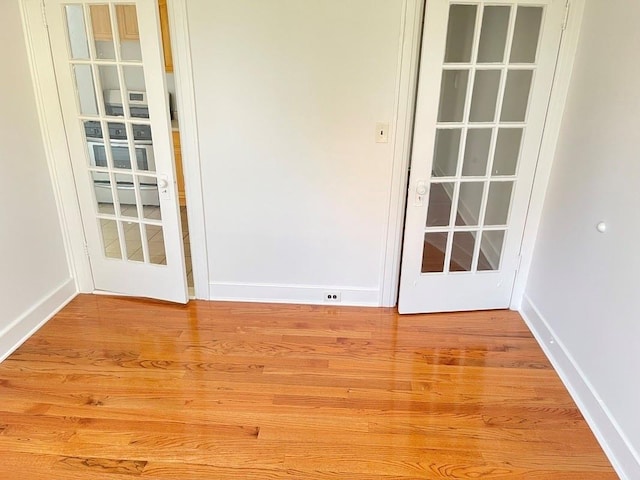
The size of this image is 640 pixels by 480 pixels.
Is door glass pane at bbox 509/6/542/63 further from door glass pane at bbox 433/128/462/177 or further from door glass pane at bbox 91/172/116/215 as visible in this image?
door glass pane at bbox 91/172/116/215

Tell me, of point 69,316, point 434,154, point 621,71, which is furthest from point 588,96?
point 69,316

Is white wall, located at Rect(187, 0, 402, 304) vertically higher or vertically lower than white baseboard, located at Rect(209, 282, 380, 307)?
higher

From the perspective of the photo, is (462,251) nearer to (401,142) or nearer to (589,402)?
(401,142)

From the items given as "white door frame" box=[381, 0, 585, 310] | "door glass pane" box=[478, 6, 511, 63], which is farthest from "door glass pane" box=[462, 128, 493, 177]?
"door glass pane" box=[478, 6, 511, 63]

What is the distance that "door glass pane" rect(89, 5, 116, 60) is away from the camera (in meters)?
2.55

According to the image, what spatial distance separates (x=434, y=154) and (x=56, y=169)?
242 cm

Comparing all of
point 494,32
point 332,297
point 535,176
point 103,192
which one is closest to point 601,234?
point 535,176

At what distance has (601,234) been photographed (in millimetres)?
2152

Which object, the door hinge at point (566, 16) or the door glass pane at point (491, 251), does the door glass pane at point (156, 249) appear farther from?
the door hinge at point (566, 16)

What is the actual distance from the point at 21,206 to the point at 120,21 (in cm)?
124

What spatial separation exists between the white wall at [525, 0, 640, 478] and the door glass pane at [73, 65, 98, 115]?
9.21 feet

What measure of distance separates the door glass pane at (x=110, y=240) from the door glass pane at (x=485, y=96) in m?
2.59

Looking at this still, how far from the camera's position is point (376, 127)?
8.85 ft

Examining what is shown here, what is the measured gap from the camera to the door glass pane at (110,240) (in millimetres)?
3246
